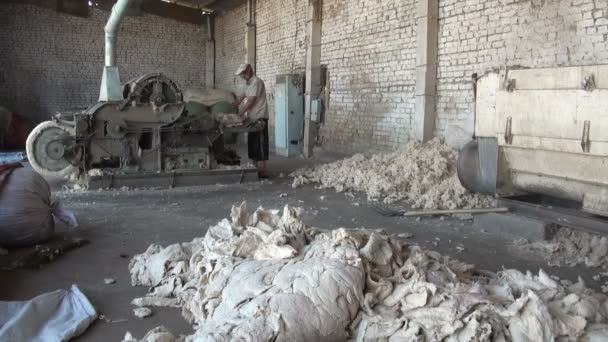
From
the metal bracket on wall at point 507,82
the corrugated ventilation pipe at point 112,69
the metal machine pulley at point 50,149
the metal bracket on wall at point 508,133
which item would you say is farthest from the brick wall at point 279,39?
the metal bracket on wall at point 508,133

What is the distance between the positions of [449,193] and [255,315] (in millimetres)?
4488

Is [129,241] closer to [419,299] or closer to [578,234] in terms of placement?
[419,299]

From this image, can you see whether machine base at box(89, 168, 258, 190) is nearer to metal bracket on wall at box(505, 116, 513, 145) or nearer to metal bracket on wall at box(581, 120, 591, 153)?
metal bracket on wall at box(505, 116, 513, 145)

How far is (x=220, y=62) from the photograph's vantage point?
734 inches

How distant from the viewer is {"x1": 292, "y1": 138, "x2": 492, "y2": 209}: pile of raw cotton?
21.3 feet

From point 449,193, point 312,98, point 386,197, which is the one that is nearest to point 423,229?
point 449,193

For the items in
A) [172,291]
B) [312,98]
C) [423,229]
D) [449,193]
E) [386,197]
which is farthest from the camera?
[312,98]

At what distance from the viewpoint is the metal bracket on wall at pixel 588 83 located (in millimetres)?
4305

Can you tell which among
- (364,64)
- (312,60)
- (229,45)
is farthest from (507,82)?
(229,45)

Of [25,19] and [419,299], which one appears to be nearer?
[419,299]

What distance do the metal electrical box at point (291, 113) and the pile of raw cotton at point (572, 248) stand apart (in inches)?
320

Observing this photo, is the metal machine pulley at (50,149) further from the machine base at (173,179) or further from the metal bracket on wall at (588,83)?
the metal bracket on wall at (588,83)

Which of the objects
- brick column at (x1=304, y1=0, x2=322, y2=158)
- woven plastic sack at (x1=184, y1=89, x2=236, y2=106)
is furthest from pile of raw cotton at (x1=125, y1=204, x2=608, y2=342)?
woven plastic sack at (x1=184, y1=89, x2=236, y2=106)

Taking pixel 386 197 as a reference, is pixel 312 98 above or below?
above
